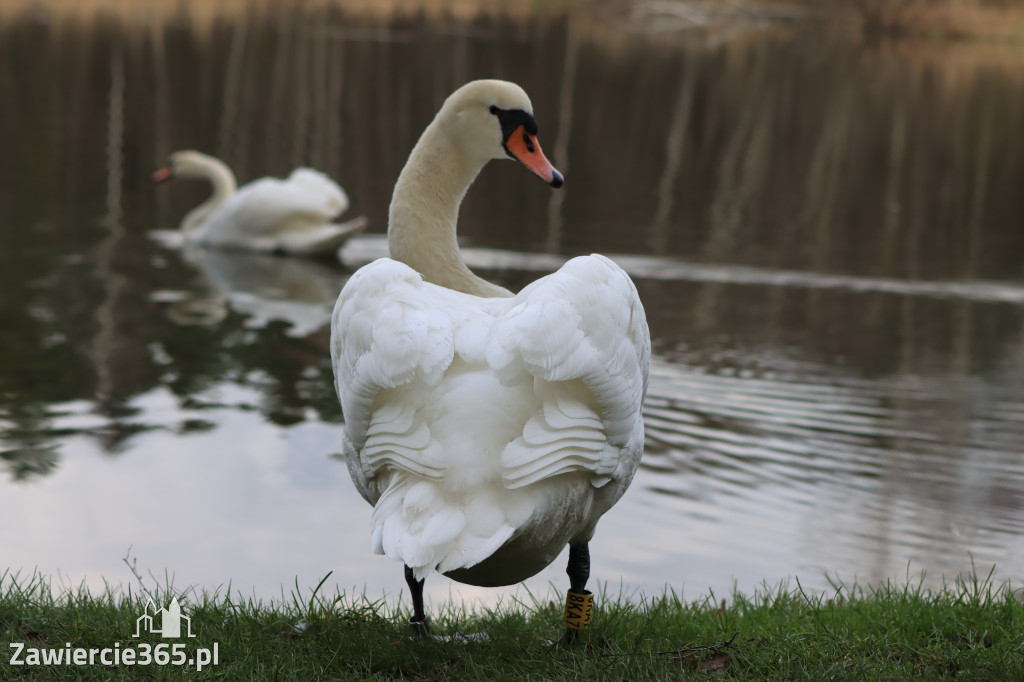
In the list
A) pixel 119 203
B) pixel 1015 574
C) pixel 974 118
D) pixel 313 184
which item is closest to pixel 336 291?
pixel 313 184

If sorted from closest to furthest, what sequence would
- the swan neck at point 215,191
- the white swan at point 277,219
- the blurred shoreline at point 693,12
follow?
1. the white swan at point 277,219
2. the swan neck at point 215,191
3. the blurred shoreline at point 693,12

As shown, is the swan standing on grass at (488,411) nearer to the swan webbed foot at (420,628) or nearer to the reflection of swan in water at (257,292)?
the swan webbed foot at (420,628)

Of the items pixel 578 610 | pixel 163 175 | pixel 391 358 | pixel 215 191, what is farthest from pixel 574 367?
pixel 163 175

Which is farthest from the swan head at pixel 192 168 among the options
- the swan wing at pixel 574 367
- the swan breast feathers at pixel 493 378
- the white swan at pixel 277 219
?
the swan wing at pixel 574 367

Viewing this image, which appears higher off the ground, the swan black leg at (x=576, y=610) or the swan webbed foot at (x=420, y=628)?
the swan black leg at (x=576, y=610)

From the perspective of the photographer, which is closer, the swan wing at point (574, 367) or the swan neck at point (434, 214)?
the swan wing at point (574, 367)

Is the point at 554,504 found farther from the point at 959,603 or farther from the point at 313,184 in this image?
the point at 313,184

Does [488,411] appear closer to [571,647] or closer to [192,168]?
[571,647]

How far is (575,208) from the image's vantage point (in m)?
15.4

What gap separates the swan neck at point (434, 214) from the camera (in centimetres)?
464

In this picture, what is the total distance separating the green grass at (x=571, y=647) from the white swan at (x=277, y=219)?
8.35 m

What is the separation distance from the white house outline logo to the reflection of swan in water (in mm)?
5526

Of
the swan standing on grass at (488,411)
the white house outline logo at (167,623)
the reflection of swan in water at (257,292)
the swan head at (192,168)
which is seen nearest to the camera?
the swan standing on grass at (488,411)

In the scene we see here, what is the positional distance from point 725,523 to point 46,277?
677 cm
